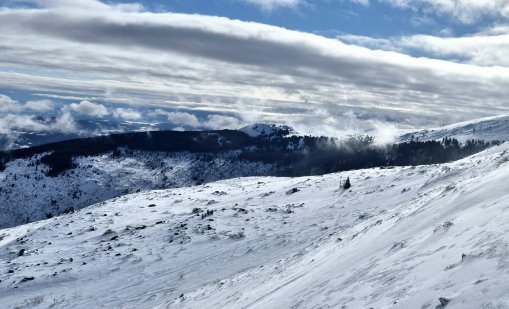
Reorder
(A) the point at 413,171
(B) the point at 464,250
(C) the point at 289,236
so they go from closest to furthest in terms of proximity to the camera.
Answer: (B) the point at 464,250 → (C) the point at 289,236 → (A) the point at 413,171

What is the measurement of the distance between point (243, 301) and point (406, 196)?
20679 millimetres

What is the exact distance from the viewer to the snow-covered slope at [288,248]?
995cm

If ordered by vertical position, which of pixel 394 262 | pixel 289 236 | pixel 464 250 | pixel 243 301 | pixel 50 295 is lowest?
pixel 50 295

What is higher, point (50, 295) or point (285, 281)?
point (285, 281)

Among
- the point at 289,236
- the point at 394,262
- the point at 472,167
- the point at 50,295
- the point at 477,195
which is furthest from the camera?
the point at 472,167

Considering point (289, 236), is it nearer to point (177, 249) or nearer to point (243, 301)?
point (177, 249)

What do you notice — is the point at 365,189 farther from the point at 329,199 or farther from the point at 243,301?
the point at 243,301

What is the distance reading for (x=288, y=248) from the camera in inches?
1054

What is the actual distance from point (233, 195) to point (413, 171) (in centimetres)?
1956

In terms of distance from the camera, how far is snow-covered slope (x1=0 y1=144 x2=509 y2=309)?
9945 millimetres

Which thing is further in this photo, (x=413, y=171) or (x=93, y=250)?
(x=413, y=171)

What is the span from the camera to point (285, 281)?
1628 cm

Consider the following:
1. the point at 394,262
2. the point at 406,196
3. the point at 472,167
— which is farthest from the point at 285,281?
the point at 472,167

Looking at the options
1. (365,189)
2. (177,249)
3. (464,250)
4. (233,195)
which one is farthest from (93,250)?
(464,250)
